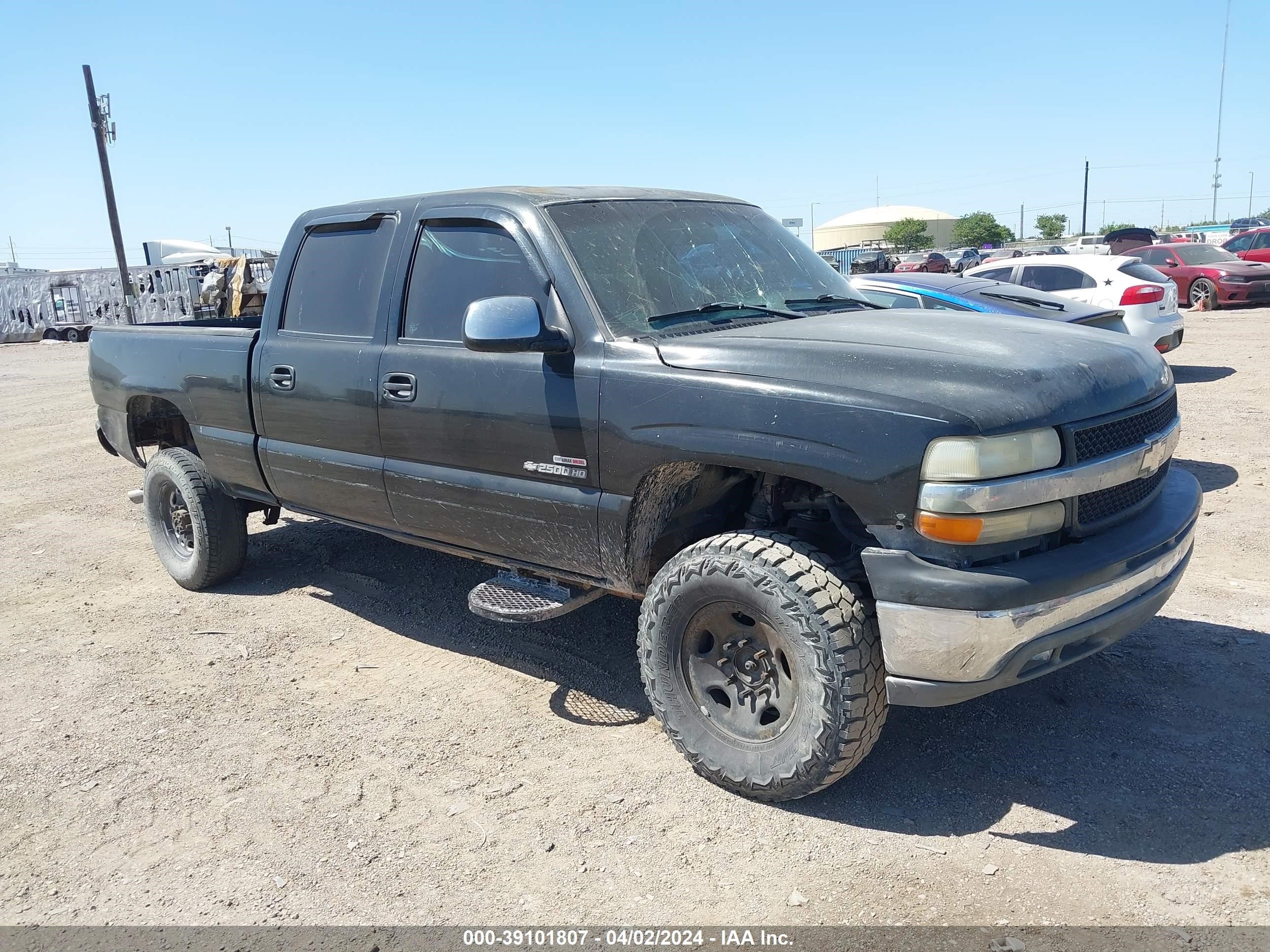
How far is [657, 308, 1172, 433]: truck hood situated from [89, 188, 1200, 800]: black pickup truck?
0.04 ft

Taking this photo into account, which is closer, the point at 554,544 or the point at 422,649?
the point at 554,544

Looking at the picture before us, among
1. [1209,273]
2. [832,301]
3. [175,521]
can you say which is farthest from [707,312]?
[1209,273]

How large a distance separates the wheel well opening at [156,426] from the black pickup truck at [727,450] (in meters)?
1.37

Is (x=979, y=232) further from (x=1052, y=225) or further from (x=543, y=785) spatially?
(x=543, y=785)

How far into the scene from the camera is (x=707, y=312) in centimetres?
377

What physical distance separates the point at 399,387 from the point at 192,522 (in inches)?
92.3

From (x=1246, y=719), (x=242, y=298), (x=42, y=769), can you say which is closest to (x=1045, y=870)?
(x=1246, y=719)

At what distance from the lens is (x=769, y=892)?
9.36 ft

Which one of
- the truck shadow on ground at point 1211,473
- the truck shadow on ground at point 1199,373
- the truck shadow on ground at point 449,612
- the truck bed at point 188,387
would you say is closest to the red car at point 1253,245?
the truck shadow on ground at point 1199,373

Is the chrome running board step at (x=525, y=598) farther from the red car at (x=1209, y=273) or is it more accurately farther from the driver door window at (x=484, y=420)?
the red car at (x=1209, y=273)

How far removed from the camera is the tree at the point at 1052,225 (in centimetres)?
9212

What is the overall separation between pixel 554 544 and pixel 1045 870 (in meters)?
1.98

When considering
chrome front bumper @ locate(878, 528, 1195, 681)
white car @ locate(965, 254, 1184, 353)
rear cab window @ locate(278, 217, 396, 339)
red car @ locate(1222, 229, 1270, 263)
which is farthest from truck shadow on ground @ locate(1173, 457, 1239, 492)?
red car @ locate(1222, 229, 1270, 263)

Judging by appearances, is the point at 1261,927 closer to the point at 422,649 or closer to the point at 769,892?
the point at 769,892
